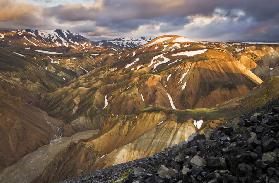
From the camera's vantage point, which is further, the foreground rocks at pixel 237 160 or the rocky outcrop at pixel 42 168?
the rocky outcrop at pixel 42 168

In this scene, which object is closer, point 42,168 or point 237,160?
point 237,160

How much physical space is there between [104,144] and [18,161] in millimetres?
68859

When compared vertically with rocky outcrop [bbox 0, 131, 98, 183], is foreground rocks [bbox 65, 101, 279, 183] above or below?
above

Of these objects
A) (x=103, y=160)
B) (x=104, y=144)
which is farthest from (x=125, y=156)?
(x=104, y=144)

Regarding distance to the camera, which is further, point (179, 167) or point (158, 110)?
point (158, 110)

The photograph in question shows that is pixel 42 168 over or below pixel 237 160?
below

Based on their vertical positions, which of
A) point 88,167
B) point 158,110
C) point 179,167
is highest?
point 179,167

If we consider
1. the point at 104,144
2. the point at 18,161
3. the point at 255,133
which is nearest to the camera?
the point at 255,133

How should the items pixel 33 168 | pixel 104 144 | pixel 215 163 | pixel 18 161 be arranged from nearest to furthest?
pixel 215 163
pixel 104 144
pixel 33 168
pixel 18 161

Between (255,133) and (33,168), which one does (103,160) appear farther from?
(255,133)

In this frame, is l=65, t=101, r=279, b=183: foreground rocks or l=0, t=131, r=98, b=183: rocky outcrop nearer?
l=65, t=101, r=279, b=183: foreground rocks

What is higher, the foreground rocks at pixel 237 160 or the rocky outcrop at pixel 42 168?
the foreground rocks at pixel 237 160

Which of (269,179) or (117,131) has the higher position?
(269,179)

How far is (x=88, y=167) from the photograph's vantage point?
406 feet
